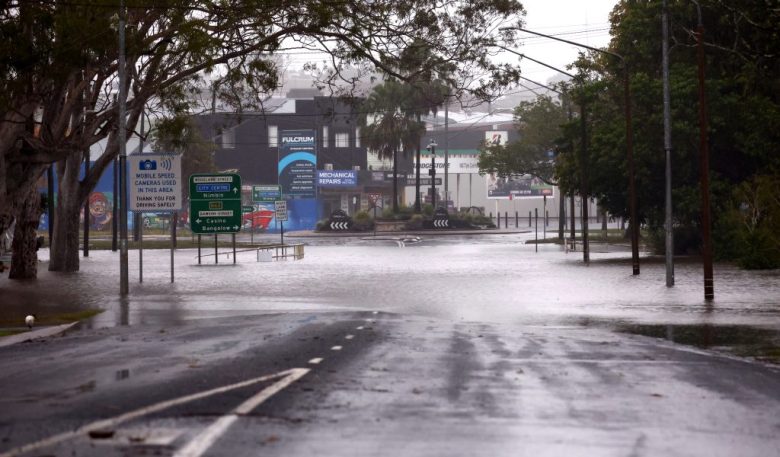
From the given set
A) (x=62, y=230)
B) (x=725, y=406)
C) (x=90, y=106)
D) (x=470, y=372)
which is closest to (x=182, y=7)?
(x=90, y=106)

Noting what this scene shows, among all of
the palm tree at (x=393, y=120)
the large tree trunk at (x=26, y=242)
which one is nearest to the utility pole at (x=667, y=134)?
the large tree trunk at (x=26, y=242)

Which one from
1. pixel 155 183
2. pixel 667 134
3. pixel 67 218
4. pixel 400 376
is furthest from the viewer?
pixel 67 218

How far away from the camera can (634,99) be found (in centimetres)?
5047

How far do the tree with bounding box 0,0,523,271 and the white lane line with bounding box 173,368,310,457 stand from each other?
54.8 ft

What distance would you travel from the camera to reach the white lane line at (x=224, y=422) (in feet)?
25.0

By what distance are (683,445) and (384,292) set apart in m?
24.1

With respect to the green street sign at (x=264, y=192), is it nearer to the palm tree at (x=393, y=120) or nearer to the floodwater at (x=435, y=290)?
the palm tree at (x=393, y=120)

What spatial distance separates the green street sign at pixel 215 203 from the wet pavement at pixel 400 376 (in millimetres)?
12701

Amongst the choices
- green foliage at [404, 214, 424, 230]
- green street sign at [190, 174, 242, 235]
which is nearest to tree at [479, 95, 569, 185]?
green foliage at [404, 214, 424, 230]

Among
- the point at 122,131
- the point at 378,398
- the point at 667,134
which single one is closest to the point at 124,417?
the point at 378,398

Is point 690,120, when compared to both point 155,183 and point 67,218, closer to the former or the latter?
point 155,183

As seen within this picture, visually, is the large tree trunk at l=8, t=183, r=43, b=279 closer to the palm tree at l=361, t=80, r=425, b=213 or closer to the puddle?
the puddle

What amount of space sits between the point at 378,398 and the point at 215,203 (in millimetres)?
34340

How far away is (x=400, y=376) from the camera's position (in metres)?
12.3
